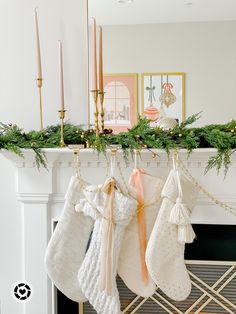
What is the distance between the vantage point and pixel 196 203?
193 cm

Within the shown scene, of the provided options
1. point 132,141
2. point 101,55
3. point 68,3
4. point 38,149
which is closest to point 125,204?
point 132,141

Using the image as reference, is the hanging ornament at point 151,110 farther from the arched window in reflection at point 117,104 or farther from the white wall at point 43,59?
the white wall at point 43,59

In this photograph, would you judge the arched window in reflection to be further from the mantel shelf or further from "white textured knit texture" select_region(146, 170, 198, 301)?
"white textured knit texture" select_region(146, 170, 198, 301)

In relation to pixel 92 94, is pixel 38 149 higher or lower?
lower

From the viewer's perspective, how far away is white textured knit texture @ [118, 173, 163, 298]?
187 cm

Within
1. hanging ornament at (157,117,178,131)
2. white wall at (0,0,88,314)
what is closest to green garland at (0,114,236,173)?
hanging ornament at (157,117,178,131)

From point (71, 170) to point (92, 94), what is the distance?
32cm

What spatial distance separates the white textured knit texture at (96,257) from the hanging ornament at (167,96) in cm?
38

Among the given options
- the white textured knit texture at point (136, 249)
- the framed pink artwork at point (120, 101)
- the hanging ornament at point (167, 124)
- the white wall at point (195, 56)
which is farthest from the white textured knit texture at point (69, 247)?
the white wall at point (195, 56)

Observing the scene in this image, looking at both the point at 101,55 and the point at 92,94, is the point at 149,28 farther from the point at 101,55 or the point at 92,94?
the point at 92,94

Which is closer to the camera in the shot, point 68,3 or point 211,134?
point 211,134

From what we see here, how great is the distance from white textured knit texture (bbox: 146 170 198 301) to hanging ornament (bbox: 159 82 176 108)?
0.86ft

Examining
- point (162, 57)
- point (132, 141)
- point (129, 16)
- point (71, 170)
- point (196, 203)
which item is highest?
point (129, 16)

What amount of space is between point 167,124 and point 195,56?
271 millimetres
